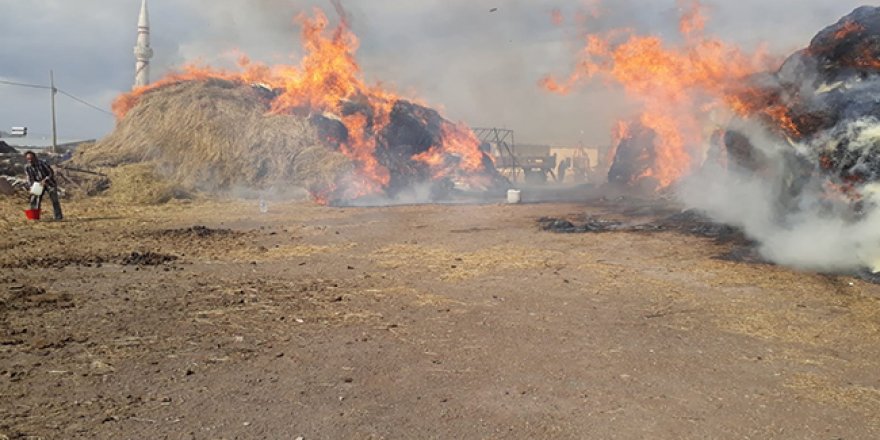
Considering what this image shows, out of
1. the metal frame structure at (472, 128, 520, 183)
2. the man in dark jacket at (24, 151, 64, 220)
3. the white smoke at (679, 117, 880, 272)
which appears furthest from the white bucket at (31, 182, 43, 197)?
the metal frame structure at (472, 128, 520, 183)

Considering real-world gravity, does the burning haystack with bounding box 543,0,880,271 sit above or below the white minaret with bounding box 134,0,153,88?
below

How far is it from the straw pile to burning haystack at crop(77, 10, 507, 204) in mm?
47

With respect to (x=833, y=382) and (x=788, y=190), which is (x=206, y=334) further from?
(x=788, y=190)

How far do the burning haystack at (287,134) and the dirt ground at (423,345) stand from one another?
547 inches

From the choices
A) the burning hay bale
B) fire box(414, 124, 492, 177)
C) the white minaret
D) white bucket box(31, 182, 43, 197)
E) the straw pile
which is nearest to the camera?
white bucket box(31, 182, 43, 197)

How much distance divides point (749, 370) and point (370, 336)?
3.78 meters

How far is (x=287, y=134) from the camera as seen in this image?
86.7 ft

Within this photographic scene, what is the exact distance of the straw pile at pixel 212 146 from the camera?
2445cm

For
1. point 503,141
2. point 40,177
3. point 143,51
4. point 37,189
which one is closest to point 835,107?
Result: point 37,189

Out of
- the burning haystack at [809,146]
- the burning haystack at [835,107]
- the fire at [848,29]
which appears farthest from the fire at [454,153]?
the fire at [848,29]

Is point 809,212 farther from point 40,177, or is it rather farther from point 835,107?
point 40,177

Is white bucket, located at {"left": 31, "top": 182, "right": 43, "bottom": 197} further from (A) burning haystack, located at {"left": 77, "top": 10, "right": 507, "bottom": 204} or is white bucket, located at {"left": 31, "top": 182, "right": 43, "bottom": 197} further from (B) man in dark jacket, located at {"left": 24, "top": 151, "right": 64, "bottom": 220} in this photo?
(A) burning haystack, located at {"left": 77, "top": 10, "right": 507, "bottom": 204}

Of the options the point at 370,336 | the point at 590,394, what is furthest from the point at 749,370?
the point at 370,336

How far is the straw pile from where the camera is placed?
80.2 ft
